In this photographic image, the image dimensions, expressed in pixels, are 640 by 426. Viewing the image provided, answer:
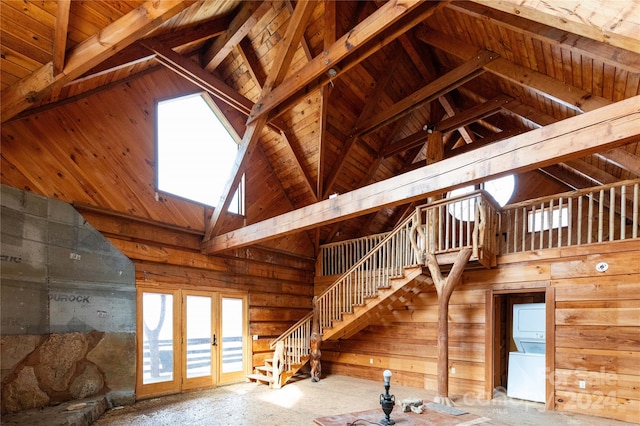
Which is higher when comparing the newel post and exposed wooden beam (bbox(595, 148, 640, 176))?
exposed wooden beam (bbox(595, 148, 640, 176))

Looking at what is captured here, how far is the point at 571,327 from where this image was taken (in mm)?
5512

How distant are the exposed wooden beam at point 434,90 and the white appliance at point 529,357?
4.38 meters

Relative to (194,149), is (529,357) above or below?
below

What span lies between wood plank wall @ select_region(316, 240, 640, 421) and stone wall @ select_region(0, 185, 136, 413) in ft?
18.7

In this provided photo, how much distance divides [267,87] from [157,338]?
4836mm

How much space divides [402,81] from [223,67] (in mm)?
4141

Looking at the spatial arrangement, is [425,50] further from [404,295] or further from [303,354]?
[303,354]

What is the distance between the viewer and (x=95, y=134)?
18.6 ft

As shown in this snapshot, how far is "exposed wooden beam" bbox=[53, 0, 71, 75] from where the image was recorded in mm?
3330

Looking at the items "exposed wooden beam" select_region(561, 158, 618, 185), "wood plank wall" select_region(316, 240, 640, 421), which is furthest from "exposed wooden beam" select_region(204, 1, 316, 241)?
"exposed wooden beam" select_region(561, 158, 618, 185)

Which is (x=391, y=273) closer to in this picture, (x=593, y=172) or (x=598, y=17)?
(x=593, y=172)

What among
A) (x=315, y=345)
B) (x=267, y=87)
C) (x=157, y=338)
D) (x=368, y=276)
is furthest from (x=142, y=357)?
(x=267, y=87)

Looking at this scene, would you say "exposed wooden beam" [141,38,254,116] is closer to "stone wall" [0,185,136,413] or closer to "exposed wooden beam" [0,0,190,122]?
"exposed wooden beam" [0,0,190,122]

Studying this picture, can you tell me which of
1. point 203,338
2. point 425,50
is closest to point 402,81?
point 425,50
